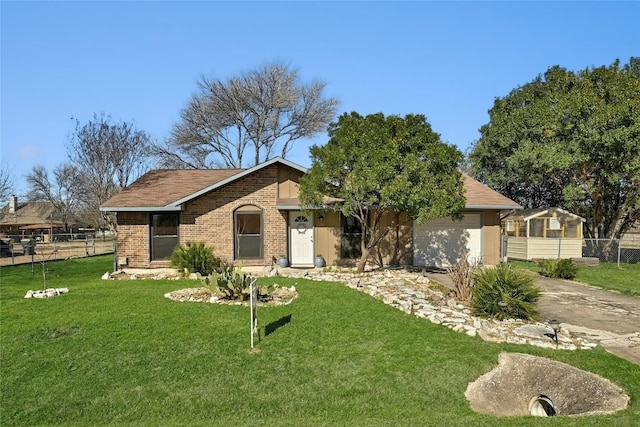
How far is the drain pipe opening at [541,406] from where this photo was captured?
5677 millimetres

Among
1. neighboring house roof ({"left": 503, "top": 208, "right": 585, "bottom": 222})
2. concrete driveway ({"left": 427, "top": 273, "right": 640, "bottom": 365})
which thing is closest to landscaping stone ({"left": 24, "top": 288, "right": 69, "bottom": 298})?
concrete driveway ({"left": 427, "top": 273, "right": 640, "bottom": 365})

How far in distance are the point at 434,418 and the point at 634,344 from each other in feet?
14.5

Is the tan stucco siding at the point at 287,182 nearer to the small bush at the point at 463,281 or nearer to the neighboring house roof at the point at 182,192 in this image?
the neighboring house roof at the point at 182,192

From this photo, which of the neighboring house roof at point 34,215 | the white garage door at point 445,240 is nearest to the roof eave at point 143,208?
the white garage door at point 445,240

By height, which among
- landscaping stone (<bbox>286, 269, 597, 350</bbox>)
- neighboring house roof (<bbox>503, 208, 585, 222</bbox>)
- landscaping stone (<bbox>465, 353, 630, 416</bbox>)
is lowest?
landscaping stone (<bbox>465, 353, 630, 416</bbox>)

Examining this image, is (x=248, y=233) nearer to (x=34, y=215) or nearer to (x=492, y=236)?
(x=492, y=236)

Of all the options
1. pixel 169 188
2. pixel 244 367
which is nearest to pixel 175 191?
pixel 169 188

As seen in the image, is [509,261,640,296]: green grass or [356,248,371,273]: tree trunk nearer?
[509,261,640,296]: green grass

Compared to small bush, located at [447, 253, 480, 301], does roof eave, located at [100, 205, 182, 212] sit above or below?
above

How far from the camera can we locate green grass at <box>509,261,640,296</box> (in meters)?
12.9

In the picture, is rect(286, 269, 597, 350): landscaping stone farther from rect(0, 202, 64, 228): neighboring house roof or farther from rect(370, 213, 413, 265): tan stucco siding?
rect(0, 202, 64, 228): neighboring house roof

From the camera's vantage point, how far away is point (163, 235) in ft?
51.2

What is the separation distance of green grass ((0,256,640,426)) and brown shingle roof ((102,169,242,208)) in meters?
6.50

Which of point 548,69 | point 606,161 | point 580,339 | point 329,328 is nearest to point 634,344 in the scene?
point 580,339
